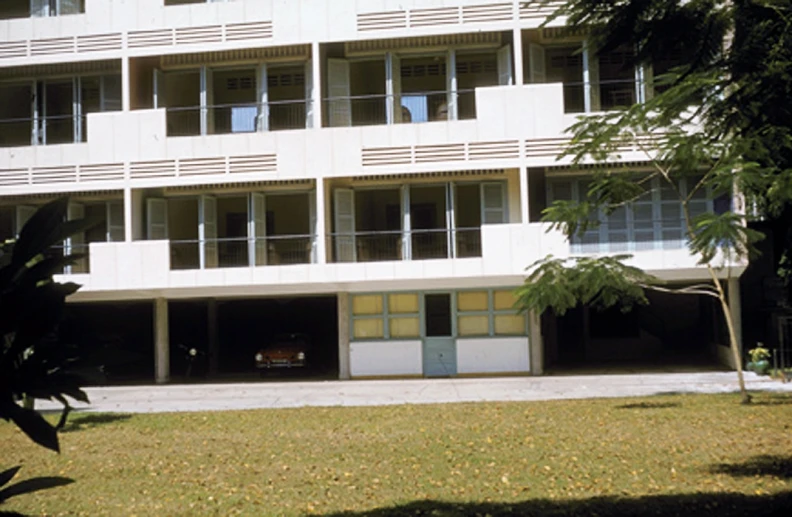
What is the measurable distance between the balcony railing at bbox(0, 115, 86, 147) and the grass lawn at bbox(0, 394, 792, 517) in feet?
39.2

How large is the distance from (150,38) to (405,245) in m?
9.54

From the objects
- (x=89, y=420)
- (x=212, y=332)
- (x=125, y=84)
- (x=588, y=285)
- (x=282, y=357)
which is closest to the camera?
(x=588, y=285)

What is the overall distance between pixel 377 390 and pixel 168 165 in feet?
29.3

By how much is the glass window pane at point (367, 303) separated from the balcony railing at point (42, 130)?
989 centimetres

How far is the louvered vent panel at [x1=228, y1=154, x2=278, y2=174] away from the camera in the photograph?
25.3m

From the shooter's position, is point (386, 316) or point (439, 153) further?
point (386, 316)

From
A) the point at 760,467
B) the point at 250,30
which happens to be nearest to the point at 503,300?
the point at 250,30

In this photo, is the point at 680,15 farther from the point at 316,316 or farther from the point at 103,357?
the point at 316,316

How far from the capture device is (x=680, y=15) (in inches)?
336

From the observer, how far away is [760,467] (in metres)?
11.0

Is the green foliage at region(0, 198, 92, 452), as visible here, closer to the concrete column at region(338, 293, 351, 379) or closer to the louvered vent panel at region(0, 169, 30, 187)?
the concrete column at region(338, 293, 351, 379)

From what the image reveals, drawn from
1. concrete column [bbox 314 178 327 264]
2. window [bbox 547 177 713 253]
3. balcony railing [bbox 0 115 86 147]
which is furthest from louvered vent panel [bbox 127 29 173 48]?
window [bbox 547 177 713 253]

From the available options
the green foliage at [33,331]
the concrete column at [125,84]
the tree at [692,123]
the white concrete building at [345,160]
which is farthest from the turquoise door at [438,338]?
the green foliage at [33,331]

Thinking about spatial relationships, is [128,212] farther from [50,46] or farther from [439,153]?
[439,153]
